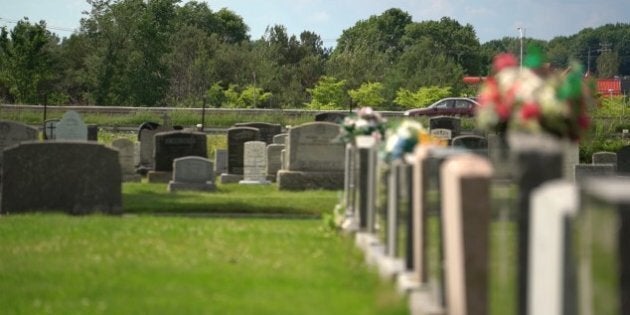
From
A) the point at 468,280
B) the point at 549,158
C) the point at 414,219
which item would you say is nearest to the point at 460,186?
the point at 468,280

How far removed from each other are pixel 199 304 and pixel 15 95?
204 ft

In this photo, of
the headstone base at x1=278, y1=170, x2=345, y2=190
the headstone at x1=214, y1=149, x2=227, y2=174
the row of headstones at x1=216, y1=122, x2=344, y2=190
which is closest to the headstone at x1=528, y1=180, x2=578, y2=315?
the row of headstones at x1=216, y1=122, x2=344, y2=190

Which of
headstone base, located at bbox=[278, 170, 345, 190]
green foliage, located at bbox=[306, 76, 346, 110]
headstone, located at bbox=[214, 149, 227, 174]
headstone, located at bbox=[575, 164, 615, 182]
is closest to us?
headstone base, located at bbox=[278, 170, 345, 190]

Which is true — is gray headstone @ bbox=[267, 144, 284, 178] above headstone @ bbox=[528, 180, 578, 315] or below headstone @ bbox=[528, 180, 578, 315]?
above

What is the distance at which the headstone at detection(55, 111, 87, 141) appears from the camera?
29828mm

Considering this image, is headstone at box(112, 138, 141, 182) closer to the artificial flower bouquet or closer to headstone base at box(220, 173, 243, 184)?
headstone base at box(220, 173, 243, 184)

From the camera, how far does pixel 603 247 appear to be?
5.47 metres

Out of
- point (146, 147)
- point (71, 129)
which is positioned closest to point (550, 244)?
point (71, 129)

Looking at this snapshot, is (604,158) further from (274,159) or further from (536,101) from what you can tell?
(536,101)

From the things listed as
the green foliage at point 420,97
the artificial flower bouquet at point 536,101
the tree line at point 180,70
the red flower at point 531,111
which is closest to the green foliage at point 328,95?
the tree line at point 180,70

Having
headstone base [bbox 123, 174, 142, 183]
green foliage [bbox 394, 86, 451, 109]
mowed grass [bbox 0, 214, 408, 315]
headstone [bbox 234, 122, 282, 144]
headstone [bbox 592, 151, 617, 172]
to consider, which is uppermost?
green foliage [bbox 394, 86, 451, 109]

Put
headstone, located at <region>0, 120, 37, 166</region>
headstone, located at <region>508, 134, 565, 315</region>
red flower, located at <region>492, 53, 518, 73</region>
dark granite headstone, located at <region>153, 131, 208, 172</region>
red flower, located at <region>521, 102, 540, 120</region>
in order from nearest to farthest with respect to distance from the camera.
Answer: headstone, located at <region>508, 134, 565, 315</region> → red flower, located at <region>521, 102, 540, 120</region> → red flower, located at <region>492, 53, 518, 73</region> → headstone, located at <region>0, 120, 37, 166</region> → dark granite headstone, located at <region>153, 131, 208, 172</region>

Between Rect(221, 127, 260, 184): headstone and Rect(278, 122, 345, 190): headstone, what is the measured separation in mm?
4721

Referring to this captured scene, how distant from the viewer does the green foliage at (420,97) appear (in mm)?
74625
